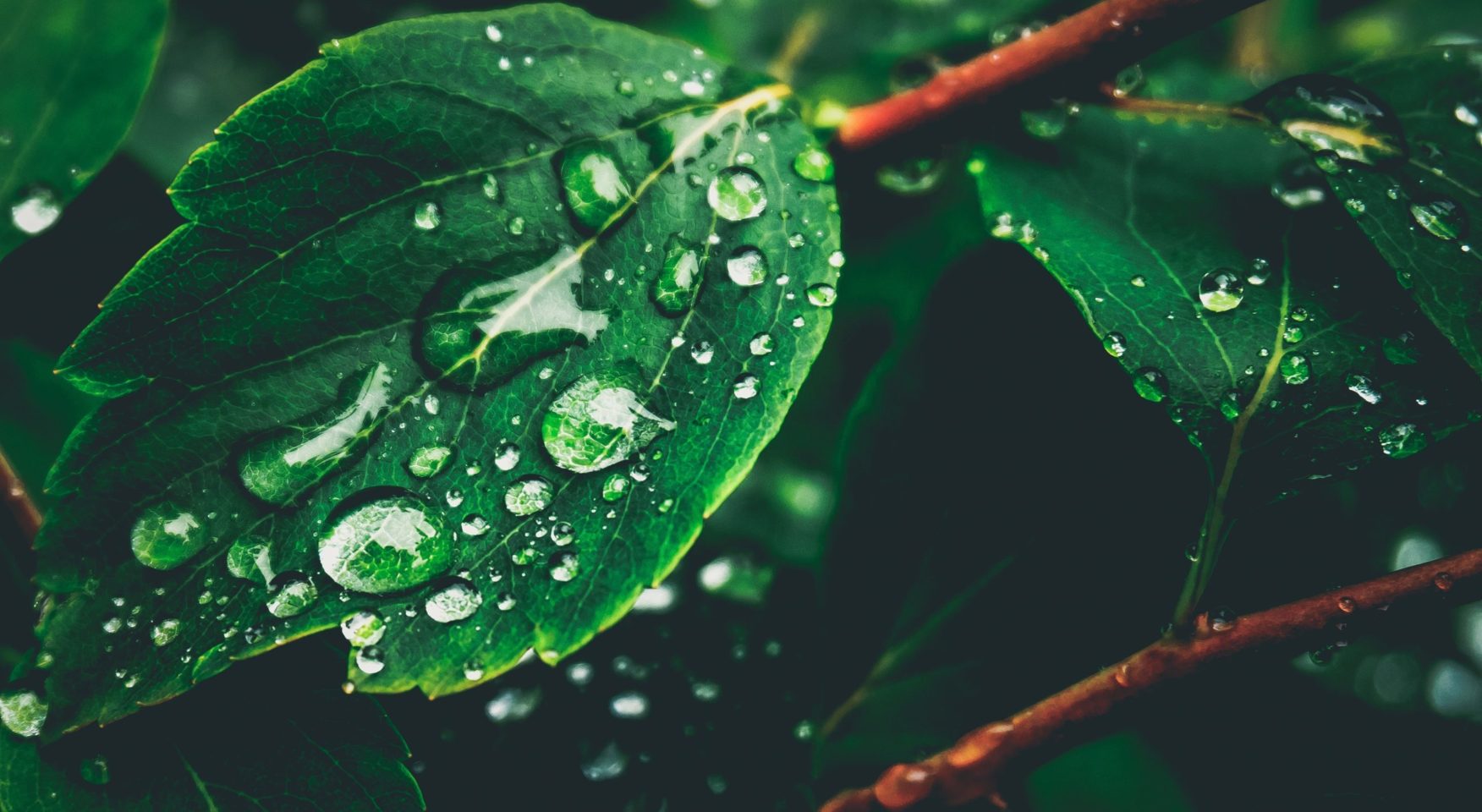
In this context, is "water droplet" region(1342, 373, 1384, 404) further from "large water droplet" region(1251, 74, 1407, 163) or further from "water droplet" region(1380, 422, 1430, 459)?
"large water droplet" region(1251, 74, 1407, 163)

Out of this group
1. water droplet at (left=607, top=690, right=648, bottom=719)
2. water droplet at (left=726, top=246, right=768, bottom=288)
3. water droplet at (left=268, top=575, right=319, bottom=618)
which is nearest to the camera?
water droplet at (left=268, top=575, right=319, bottom=618)

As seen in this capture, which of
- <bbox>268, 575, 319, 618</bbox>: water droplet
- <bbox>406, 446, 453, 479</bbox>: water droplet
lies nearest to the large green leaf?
<bbox>406, 446, 453, 479</bbox>: water droplet

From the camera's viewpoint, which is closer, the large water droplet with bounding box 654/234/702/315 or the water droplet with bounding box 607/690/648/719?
the large water droplet with bounding box 654/234/702/315

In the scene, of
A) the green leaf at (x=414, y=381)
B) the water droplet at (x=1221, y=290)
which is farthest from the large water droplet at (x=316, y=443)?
the water droplet at (x=1221, y=290)

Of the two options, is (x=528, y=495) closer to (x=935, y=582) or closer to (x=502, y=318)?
(x=502, y=318)

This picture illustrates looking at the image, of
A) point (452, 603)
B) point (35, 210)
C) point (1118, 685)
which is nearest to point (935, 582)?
point (1118, 685)

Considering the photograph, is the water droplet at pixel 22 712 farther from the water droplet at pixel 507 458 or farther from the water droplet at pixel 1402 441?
Result: the water droplet at pixel 1402 441
